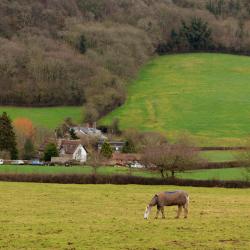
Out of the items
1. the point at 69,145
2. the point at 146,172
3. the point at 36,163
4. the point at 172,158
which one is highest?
the point at 69,145

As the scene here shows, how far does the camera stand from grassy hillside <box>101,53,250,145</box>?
9831 cm

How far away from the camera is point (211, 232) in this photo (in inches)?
942

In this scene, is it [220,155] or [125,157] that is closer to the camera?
[220,155]

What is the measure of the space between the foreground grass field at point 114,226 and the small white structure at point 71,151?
46.2 metres

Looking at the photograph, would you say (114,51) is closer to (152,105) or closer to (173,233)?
(152,105)

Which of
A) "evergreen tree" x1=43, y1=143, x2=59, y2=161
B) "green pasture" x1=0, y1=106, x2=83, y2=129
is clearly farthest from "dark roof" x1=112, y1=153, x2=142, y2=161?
"green pasture" x1=0, y1=106, x2=83, y2=129

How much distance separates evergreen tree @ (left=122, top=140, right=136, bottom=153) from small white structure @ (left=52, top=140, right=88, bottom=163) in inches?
229

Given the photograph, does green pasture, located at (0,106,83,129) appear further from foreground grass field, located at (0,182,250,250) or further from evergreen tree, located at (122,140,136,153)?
foreground grass field, located at (0,182,250,250)

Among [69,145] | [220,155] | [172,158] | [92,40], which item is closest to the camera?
[172,158]

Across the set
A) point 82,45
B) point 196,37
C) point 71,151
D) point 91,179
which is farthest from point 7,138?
point 196,37

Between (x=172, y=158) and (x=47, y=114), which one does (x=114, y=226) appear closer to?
(x=172, y=158)

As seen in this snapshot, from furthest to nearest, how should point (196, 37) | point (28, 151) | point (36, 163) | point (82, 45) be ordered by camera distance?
point (196, 37) → point (82, 45) → point (28, 151) → point (36, 163)

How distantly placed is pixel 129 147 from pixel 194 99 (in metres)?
27.8

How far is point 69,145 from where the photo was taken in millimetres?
93250
